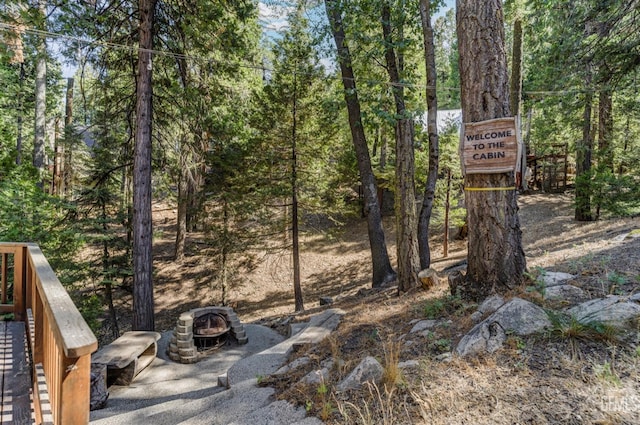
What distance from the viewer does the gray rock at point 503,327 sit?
2555 mm

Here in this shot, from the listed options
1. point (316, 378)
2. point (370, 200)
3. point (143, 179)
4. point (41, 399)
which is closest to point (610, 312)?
point (316, 378)

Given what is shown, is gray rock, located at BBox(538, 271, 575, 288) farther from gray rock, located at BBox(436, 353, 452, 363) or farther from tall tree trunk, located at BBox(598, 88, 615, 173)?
tall tree trunk, located at BBox(598, 88, 615, 173)

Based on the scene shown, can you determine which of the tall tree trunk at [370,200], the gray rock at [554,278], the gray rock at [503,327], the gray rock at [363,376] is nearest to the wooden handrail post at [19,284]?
the gray rock at [363,376]

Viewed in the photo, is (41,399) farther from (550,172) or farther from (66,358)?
(550,172)

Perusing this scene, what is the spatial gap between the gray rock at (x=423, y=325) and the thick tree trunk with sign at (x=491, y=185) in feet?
1.69

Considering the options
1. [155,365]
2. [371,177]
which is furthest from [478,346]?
[371,177]

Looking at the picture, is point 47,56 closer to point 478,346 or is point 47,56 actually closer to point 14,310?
point 14,310

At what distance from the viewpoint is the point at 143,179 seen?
22.6ft

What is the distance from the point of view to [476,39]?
3.62 meters

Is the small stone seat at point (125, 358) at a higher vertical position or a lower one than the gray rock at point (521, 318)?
lower

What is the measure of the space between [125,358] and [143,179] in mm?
3288

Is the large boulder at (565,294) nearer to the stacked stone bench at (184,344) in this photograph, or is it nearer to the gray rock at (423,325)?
the gray rock at (423,325)

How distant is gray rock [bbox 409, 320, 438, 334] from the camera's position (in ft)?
11.3

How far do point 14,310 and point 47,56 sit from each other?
469 cm
